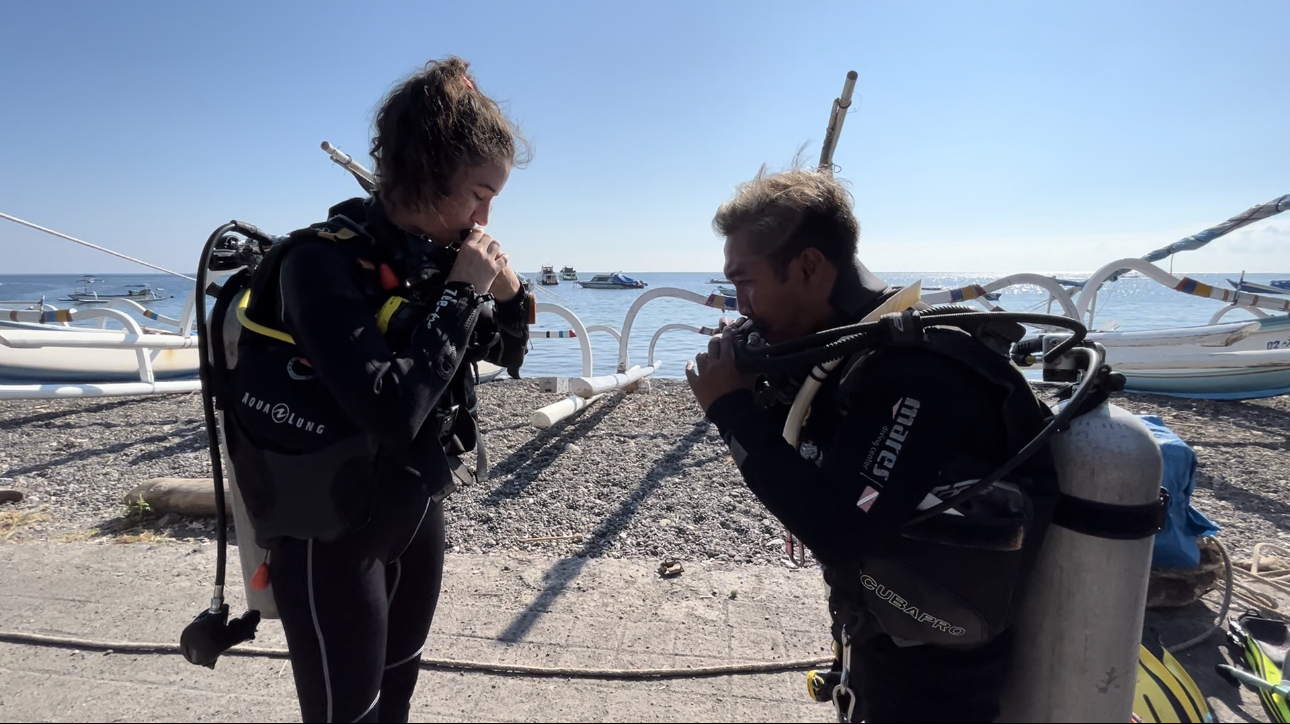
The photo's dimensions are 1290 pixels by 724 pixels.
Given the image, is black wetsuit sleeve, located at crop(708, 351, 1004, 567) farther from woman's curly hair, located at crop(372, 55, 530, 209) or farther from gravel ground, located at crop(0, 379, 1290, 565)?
gravel ground, located at crop(0, 379, 1290, 565)

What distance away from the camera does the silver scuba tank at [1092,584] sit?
1155mm

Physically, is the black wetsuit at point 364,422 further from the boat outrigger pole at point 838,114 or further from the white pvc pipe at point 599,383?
the white pvc pipe at point 599,383

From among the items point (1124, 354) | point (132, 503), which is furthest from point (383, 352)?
point (1124, 354)

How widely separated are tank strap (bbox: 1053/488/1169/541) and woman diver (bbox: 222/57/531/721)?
3.86 feet

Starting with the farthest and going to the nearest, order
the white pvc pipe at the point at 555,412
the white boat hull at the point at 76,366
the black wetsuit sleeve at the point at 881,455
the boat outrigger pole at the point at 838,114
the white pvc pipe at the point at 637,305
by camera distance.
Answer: the white boat hull at the point at 76,366
the white pvc pipe at the point at 637,305
the white pvc pipe at the point at 555,412
the boat outrigger pole at the point at 838,114
the black wetsuit sleeve at the point at 881,455

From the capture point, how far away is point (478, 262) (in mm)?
1527

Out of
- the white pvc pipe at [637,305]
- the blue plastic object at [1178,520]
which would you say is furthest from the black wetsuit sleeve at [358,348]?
the white pvc pipe at [637,305]

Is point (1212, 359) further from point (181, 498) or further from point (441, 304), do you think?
point (181, 498)

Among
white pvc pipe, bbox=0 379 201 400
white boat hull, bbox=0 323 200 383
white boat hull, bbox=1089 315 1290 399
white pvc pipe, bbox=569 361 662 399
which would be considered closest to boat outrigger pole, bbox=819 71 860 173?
white pvc pipe, bbox=569 361 662 399

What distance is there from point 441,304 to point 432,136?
379 mm

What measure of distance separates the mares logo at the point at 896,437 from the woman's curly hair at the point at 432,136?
1039 mm

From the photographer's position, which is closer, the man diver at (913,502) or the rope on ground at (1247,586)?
the man diver at (913,502)

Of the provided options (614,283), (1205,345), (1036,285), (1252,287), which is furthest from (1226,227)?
(614,283)

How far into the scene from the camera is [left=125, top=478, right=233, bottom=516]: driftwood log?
377cm
